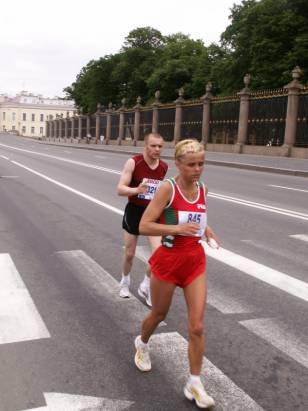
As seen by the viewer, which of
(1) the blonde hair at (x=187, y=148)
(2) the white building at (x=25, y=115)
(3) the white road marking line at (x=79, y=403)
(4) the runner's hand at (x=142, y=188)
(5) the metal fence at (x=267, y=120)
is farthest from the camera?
(2) the white building at (x=25, y=115)

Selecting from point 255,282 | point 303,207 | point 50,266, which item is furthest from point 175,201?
point 303,207

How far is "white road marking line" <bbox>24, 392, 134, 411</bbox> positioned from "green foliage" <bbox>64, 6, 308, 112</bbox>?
3769cm

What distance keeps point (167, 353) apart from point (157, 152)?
78.3 inches

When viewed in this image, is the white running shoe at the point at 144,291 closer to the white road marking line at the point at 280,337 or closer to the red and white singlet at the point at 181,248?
the white road marking line at the point at 280,337

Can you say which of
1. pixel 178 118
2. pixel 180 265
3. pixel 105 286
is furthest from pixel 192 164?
pixel 178 118

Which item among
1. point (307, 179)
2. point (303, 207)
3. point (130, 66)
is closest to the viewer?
point (303, 207)

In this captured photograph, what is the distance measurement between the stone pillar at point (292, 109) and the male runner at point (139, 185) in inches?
918

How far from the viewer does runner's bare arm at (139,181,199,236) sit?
3.30 m

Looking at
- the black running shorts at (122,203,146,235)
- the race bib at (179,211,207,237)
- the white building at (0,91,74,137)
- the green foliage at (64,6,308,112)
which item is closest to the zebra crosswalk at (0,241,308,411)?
the black running shorts at (122,203,146,235)

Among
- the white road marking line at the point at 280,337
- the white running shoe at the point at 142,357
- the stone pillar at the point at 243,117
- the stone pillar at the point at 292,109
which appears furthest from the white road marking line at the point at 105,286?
the stone pillar at the point at 243,117

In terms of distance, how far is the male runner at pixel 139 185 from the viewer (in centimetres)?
512

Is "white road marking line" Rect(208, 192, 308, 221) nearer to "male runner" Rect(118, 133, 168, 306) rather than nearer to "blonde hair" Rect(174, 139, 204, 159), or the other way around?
"male runner" Rect(118, 133, 168, 306)

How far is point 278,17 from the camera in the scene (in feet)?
132

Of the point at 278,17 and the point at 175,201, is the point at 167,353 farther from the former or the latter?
the point at 278,17
